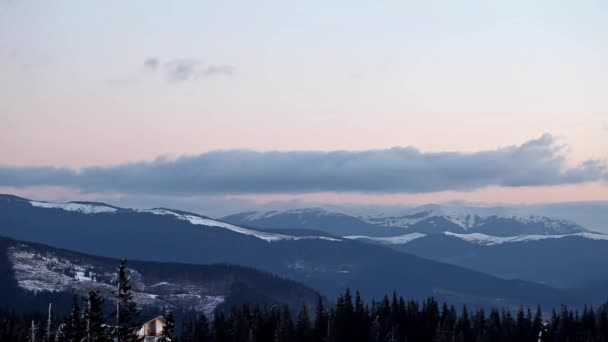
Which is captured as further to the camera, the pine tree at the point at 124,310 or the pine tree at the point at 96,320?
the pine tree at the point at 96,320

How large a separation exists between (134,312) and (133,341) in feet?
11.0

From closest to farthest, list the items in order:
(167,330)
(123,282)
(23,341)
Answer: (123,282) → (167,330) → (23,341)

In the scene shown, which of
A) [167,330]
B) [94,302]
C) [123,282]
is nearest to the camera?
[123,282]

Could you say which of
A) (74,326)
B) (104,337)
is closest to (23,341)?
(74,326)

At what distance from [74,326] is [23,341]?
8107 cm

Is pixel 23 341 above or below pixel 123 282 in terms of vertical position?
below

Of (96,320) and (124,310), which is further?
(96,320)

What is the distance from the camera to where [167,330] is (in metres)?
114

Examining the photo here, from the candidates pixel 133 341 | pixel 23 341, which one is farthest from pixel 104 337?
pixel 23 341

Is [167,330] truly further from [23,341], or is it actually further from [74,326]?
[23,341]

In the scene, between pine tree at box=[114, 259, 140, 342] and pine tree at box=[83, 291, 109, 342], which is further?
pine tree at box=[83, 291, 109, 342]

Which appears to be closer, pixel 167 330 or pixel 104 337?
pixel 104 337

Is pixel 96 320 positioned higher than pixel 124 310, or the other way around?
pixel 124 310

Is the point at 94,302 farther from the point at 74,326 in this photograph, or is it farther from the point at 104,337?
the point at 74,326
